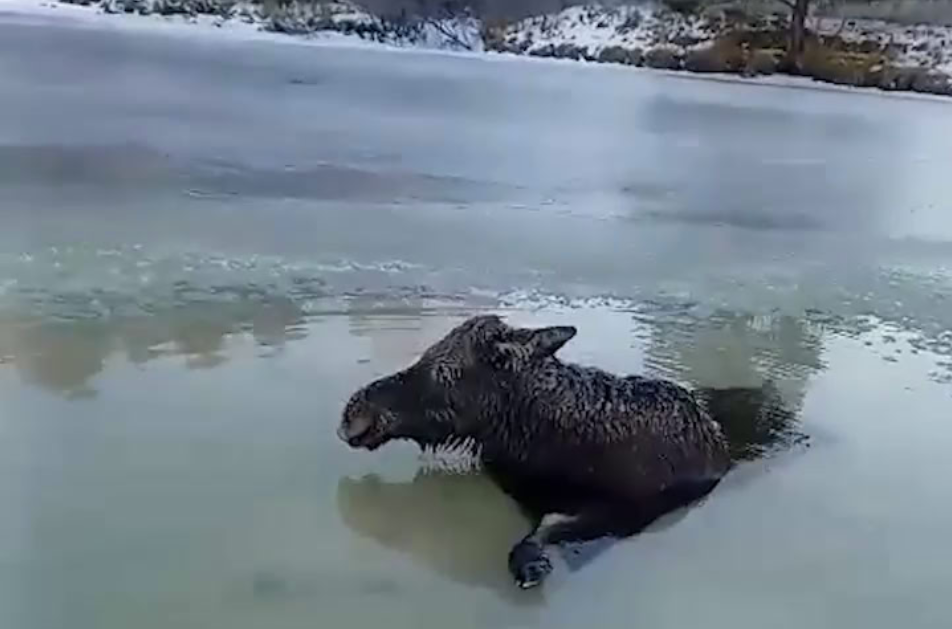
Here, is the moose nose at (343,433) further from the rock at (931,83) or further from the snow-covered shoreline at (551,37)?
the rock at (931,83)

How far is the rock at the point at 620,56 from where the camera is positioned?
1703 cm

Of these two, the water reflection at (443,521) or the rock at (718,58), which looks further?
the rock at (718,58)

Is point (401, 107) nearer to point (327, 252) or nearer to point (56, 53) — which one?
Answer: point (56, 53)

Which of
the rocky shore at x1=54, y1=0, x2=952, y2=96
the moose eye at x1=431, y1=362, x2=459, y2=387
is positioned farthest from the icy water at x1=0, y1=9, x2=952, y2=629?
the rocky shore at x1=54, y1=0, x2=952, y2=96

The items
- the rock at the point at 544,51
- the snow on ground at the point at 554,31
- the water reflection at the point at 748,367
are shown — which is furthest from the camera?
the rock at the point at 544,51

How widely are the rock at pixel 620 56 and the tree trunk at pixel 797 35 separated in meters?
2.17

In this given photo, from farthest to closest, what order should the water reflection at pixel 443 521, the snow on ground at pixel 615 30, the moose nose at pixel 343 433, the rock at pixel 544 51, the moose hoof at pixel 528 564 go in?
1. the rock at pixel 544 51
2. the snow on ground at pixel 615 30
3. the moose nose at pixel 343 433
4. the water reflection at pixel 443 521
5. the moose hoof at pixel 528 564

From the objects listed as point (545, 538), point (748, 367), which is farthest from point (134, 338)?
point (748, 367)

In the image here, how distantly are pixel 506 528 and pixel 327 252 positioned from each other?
Result: 305cm

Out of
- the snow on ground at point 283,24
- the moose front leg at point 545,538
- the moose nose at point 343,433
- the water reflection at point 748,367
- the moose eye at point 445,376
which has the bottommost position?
the water reflection at point 748,367

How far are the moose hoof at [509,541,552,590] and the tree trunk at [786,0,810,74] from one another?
15259 millimetres

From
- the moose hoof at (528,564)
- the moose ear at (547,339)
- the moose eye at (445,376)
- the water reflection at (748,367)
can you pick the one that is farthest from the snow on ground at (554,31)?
the moose hoof at (528,564)

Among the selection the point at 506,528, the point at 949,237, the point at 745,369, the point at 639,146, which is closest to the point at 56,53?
the point at 639,146

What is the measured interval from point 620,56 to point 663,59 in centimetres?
60
